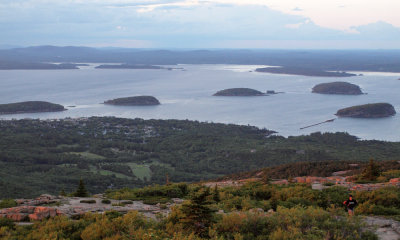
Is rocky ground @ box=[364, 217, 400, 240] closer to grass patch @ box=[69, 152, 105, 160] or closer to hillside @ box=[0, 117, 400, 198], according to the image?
hillside @ box=[0, 117, 400, 198]

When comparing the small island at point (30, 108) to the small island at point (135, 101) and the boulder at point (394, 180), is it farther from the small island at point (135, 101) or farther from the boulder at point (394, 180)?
the boulder at point (394, 180)

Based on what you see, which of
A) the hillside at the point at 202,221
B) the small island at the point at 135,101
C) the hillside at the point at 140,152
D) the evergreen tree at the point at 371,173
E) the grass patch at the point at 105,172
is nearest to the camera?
the hillside at the point at 202,221

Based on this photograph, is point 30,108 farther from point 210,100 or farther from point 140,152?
point 140,152

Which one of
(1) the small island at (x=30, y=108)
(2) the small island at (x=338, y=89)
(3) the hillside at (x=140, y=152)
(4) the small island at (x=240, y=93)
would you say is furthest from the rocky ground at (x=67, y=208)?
(2) the small island at (x=338, y=89)

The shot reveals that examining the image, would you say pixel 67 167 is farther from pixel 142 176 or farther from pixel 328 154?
pixel 328 154

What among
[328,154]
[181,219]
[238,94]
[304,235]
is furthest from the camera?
[238,94]

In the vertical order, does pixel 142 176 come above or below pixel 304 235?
below

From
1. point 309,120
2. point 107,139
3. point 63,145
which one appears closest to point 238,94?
point 309,120
